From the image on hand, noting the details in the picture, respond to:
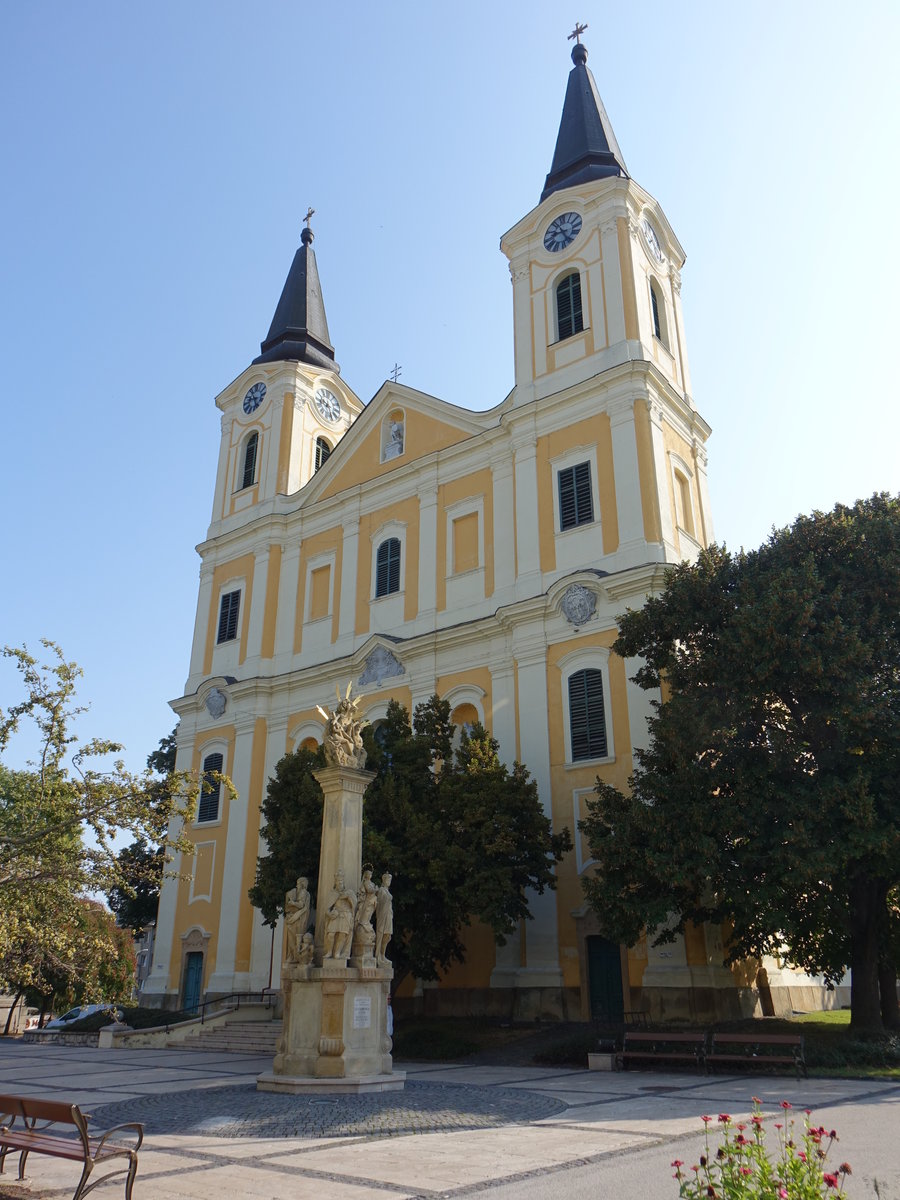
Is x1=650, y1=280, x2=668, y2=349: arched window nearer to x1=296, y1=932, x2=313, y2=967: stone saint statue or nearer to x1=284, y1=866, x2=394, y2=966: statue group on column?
x1=284, y1=866, x2=394, y2=966: statue group on column

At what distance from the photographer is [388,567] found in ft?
96.6

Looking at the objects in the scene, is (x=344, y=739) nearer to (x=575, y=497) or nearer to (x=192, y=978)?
(x=575, y=497)

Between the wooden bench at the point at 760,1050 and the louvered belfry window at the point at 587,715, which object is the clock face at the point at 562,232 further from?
the wooden bench at the point at 760,1050

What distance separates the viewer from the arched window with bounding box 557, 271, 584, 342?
1094 inches

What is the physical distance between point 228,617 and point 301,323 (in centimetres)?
1265

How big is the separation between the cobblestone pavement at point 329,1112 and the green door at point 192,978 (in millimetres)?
Result: 15779

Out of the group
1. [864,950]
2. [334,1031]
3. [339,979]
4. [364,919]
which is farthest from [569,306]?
[334,1031]

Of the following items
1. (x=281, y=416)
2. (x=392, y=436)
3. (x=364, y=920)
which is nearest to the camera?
(x=364, y=920)

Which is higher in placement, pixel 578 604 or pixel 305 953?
pixel 578 604

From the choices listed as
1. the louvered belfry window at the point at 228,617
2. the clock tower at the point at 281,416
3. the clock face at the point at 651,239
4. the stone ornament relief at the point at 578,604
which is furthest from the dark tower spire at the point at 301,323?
the stone ornament relief at the point at 578,604

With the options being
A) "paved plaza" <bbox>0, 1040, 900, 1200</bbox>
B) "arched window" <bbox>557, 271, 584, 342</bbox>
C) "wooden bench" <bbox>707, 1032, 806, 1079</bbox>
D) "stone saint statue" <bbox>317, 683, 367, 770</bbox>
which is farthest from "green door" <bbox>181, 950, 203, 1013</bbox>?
"arched window" <bbox>557, 271, 584, 342</bbox>

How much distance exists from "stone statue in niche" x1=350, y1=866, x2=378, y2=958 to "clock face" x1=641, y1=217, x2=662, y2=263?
71.7ft

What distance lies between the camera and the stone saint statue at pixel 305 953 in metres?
13.8

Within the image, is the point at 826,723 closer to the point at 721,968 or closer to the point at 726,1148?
the point at 721,968
